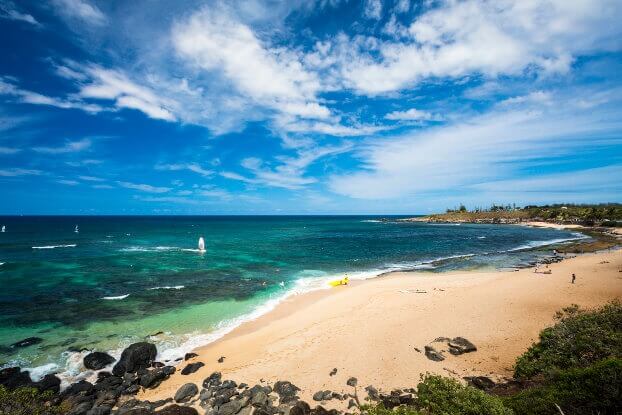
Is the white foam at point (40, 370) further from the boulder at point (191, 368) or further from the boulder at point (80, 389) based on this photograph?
the boulder at point (191, 368)

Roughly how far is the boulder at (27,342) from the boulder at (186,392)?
467 inches

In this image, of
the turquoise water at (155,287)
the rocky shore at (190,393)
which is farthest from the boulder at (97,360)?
the turquoise water at (155,287)

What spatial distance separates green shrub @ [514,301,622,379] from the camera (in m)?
9.70

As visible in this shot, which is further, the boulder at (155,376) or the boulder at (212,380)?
the boulder at (155,376)

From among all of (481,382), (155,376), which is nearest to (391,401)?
(481,382)

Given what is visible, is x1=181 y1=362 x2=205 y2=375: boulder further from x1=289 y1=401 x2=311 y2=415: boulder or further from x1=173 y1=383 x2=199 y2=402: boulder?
x1=289 y1=401 x2=311 y2=415: boulder

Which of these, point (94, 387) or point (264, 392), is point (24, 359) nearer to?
point (94, 387)

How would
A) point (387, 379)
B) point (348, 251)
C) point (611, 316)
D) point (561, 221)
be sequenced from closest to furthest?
point (611, 316) → point (387, 379) → point (348, 251) → point (561, 221)

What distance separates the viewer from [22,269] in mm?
36812

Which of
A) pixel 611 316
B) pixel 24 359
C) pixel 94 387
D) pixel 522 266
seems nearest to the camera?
pixel 611 316

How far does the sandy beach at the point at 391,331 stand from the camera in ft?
42.0

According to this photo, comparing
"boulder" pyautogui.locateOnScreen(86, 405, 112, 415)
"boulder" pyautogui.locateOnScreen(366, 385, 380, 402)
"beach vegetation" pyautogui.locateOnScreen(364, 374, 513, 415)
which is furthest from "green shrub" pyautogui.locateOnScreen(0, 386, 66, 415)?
"boulder" pyautogui.locateOnScreen(366, 385, 380, 402)

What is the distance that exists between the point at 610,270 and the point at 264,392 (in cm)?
3146

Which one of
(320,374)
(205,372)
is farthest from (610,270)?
(205,372)
